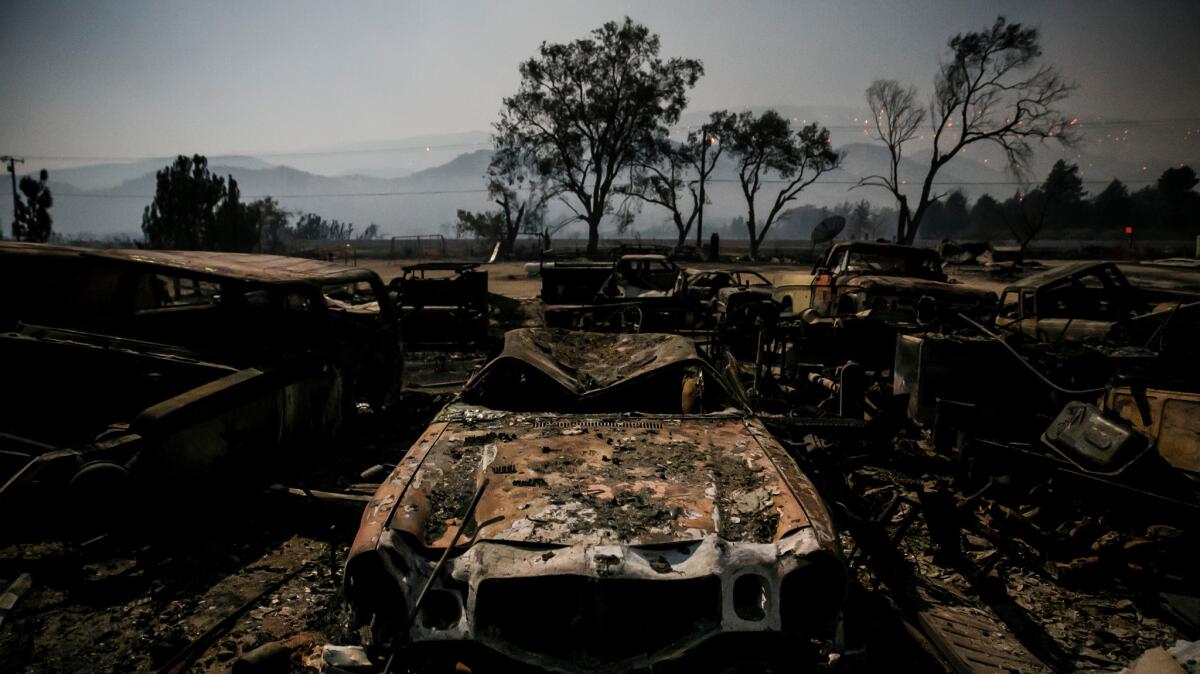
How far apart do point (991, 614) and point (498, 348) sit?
3.48 meters

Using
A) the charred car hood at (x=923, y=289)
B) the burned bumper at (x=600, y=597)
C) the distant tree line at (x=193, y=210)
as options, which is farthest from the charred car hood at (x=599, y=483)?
the distant tree line at (x=193, y=210)

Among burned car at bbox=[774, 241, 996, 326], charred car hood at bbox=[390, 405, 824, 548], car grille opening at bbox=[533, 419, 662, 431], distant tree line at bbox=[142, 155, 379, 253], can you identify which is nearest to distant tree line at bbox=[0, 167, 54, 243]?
distant tree line at bbox=[142, 155, 379, 253]

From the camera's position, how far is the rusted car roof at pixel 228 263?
4.69 meters

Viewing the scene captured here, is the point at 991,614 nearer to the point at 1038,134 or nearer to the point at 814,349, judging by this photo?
the point at 814,349

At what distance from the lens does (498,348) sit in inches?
177

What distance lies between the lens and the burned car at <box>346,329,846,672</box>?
215 centimetres

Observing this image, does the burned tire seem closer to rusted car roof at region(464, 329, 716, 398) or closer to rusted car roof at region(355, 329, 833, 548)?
rusted car roof at region(355, 329, 833, 548)

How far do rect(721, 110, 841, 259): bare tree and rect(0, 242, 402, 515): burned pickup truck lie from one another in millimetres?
36830

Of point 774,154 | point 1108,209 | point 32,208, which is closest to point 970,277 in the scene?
point 774,154

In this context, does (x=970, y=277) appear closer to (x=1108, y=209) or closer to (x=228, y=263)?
(x=228, y=263)

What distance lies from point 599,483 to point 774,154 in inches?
1662

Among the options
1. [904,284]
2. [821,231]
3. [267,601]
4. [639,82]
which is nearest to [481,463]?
[267,601]

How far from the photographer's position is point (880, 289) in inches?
335

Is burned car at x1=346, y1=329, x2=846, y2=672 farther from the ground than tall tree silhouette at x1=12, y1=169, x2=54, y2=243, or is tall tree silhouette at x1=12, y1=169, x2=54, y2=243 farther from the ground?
tall tree silhouette at x1=12, y1=169, x2=54, y2=243
